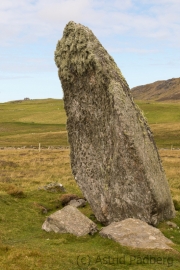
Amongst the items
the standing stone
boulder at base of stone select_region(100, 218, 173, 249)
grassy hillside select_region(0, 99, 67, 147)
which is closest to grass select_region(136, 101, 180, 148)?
grassy hillside select_region(0, 99, 67, 147)

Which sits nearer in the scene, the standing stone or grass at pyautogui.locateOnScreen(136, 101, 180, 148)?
the standing stone

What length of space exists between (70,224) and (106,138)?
15.7 ft

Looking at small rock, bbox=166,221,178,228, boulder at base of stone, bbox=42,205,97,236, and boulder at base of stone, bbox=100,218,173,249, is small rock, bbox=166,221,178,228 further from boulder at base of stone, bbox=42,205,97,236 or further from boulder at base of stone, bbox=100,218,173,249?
boulder at base of stone, bbox=42,205,97,236

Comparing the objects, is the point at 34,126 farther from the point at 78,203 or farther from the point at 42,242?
the point at 42,242

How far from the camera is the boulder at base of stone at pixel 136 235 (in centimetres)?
1371

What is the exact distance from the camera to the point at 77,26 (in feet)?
61.7

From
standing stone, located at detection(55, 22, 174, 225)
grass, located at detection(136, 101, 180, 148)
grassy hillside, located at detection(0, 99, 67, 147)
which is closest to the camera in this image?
standing stone, located at detection(55, 22, 174, 225)

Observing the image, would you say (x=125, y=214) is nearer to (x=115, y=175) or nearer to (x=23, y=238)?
(x=115, y=175)

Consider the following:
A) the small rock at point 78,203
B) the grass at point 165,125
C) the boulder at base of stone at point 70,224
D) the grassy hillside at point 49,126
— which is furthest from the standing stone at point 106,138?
the grassy hillside at point 49,126

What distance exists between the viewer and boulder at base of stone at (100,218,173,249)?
13.7 m

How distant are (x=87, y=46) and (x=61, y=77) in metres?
2.45

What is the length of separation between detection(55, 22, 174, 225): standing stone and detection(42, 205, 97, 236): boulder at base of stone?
6.33ft

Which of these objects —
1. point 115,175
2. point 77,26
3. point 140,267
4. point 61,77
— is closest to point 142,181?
point 115,175

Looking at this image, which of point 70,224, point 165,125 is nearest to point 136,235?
point 70,224
